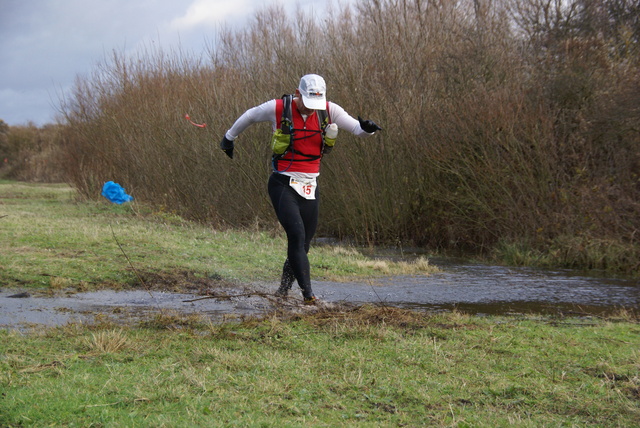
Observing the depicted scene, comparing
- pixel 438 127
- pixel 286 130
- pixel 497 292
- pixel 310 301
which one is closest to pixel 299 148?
pixel 286 130

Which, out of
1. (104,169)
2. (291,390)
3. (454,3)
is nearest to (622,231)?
(454,3)

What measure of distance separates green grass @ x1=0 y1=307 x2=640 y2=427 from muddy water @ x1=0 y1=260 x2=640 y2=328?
0.86 m

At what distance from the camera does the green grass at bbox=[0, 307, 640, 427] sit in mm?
3902

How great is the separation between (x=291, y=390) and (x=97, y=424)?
112 centimetres

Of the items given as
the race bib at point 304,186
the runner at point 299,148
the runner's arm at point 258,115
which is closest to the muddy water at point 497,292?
the runner at point 299,148

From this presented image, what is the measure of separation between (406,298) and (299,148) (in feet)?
7.83

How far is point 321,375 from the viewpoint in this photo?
184 inches

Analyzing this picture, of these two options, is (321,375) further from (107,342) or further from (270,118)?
(270,118)

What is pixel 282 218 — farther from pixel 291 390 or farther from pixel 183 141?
pixel 183 141

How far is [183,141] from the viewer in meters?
19.0

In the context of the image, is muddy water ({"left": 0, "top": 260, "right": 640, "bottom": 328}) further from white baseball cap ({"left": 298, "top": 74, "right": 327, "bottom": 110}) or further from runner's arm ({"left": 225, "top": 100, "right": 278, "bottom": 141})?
white baseball cap ({"left": 298, "top": 74, "right": 327, "bottom": 110})

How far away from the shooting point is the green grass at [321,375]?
12.8 ft

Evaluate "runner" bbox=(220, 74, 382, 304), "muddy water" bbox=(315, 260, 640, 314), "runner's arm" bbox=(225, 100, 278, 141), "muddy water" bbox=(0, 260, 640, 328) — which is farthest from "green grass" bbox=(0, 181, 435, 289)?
"runner" bbox=(220, 74, 382, 304)

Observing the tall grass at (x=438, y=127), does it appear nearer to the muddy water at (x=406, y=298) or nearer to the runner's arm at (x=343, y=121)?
the muddy water at (x=406, y=298)
